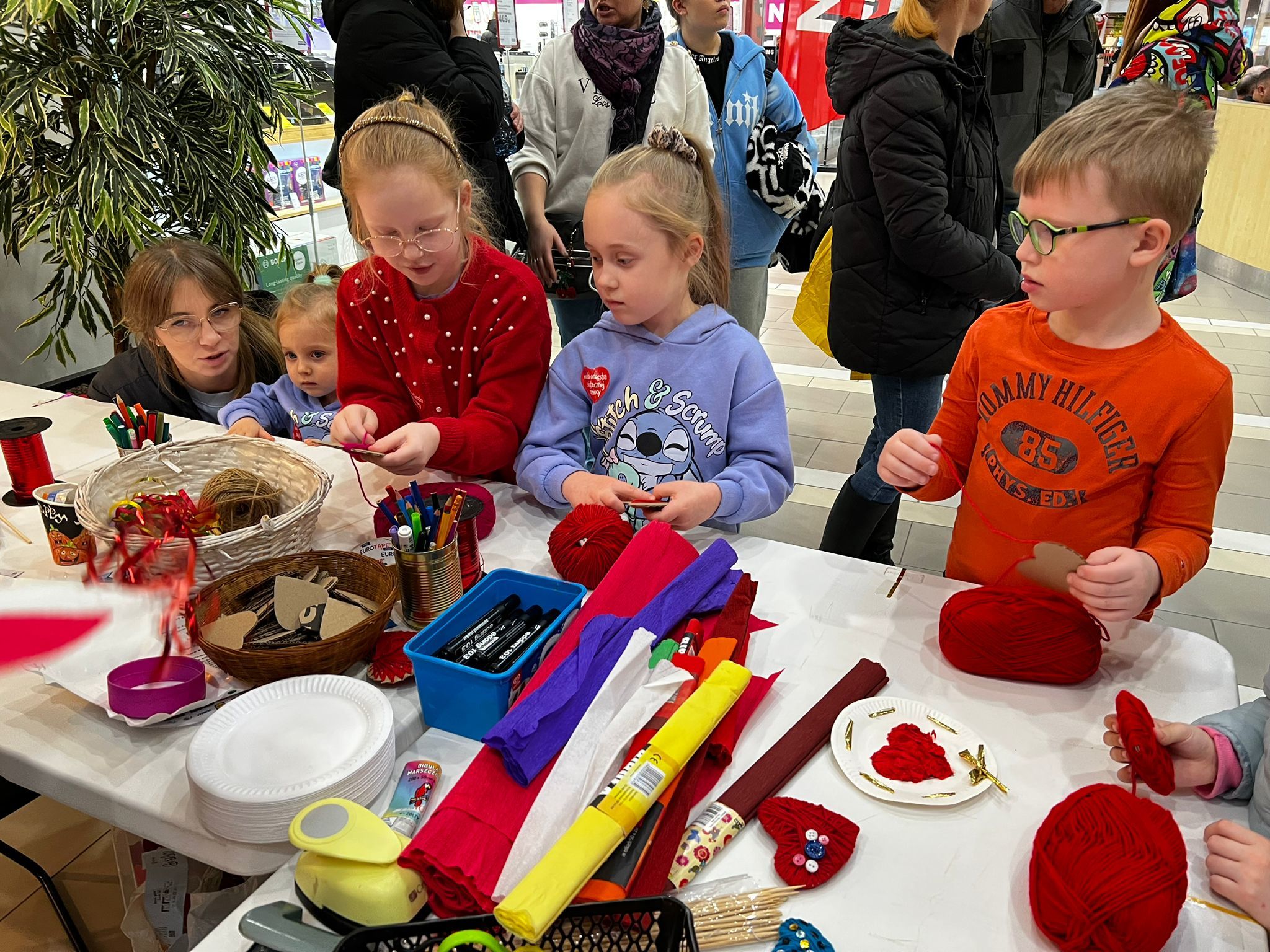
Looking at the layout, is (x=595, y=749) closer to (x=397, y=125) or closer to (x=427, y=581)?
(x=427, y=581)

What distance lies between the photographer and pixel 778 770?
85 centimetres

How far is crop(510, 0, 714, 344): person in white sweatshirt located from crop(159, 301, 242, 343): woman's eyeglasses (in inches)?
29.5

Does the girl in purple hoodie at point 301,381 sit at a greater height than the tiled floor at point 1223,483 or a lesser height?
greater

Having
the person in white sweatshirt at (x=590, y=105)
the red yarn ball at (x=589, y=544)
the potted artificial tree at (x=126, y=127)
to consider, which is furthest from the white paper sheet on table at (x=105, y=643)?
the potted artificial tree at (x=126, y=127)

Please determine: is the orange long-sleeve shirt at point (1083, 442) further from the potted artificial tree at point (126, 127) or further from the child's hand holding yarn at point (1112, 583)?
the potted artificial tree at point (126, 127)

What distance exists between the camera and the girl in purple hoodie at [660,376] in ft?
4.36

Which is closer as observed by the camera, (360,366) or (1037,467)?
(1037,467)

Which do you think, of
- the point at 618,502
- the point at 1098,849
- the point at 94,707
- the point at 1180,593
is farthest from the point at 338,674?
the point at 1180,593

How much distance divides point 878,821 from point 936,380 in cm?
145

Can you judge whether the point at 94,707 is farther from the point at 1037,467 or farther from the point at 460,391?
the point at 1037,467

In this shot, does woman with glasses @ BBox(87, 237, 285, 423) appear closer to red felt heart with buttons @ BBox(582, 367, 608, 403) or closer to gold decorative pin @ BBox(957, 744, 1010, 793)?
red felt heart with buttons @ BBox(582, 367, 608, 403)

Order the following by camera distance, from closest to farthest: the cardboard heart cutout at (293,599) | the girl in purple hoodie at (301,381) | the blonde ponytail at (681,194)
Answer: the cardboard heart cutout at (293,599) < the blonde ponytail at (681,194) < the girl in purple hoodie at (301,381)

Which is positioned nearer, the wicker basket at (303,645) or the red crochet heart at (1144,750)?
the red crochet heart at (1144,750)

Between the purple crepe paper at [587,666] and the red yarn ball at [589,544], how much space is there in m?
0.11
